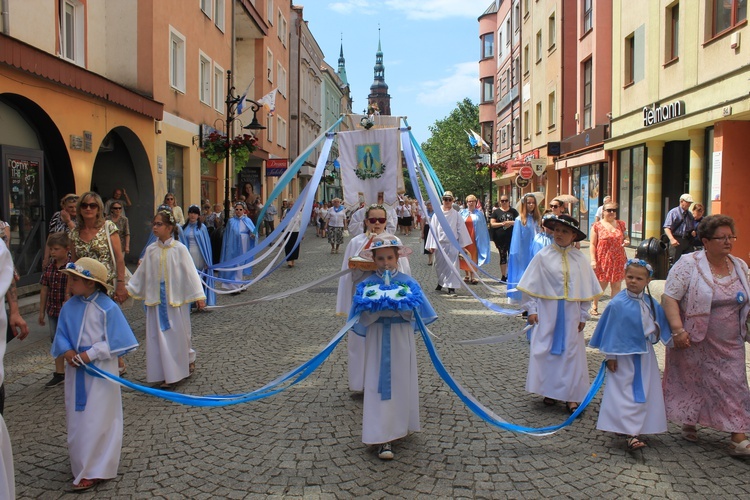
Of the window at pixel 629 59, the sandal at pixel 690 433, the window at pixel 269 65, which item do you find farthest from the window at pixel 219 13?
the sandal at pixel 690 433

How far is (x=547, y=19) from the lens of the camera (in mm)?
29922

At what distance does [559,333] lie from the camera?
5406 mm

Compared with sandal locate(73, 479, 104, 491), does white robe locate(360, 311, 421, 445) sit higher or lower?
higher

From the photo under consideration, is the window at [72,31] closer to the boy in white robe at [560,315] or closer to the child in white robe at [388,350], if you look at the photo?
the child in white robe at [388,350]

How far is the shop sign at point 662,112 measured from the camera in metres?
15.5

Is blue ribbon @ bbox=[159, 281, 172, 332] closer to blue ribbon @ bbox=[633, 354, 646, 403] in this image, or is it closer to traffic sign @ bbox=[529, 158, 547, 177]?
blue ribbon @ bbox=[633, 354, 646, 403]

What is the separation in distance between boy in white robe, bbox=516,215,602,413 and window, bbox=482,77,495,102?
1828 inches

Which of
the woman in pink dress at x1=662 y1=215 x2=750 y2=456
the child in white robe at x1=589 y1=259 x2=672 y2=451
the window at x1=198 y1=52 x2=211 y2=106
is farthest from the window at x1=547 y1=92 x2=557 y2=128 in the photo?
the child in white robe at x1=589 y1=259 x2=672 y2=451

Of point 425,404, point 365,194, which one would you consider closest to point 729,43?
point 365,194

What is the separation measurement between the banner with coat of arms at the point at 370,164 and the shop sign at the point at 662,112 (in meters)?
10.4

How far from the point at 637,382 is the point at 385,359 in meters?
1.74

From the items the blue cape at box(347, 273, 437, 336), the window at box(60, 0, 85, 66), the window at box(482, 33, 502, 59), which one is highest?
the window at box(482, 33, 502, 59)

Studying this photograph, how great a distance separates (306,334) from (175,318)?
2.38 meters

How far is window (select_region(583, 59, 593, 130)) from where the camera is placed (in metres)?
24.7
